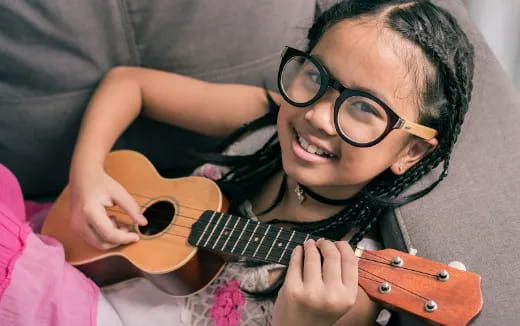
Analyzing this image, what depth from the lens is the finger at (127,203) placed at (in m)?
0.95

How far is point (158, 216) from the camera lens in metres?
1.01

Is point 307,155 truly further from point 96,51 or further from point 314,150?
point 96,51

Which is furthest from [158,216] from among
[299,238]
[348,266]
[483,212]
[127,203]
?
[483,212]

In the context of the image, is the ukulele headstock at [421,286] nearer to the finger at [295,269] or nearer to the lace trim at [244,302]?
the finger at [295,269]

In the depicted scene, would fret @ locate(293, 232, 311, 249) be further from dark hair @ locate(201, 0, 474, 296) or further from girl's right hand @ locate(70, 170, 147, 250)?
girl's right hand @ locate(70, 170, 147, 250)

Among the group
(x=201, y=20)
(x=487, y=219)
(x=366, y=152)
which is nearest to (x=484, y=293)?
(x=487, y=219)

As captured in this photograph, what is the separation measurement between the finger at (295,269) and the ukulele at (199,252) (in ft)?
0.14

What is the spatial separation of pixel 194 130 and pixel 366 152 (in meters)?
0.45

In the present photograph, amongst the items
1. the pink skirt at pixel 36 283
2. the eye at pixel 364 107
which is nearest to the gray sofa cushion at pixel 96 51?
the pink skirt at pixel 36 283

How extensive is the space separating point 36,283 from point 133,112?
15.2 inches

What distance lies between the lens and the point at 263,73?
114 centimetres

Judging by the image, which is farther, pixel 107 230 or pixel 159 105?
pixel 159 105

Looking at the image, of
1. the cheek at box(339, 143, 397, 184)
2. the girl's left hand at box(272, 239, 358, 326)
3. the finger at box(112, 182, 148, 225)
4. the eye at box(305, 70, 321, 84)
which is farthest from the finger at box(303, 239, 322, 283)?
the finger at box(112, 182, 148, 225)

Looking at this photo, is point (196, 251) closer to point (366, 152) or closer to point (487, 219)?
point (366, 152)
